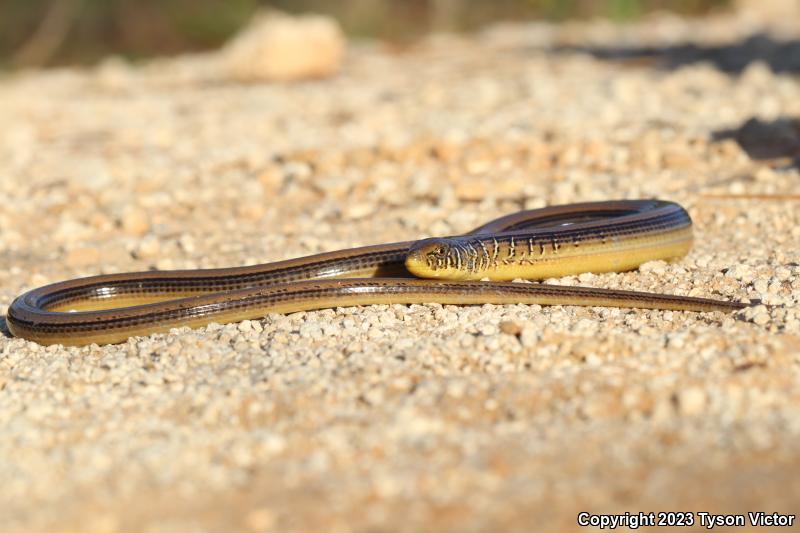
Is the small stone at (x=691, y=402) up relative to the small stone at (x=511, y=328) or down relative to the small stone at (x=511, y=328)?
down

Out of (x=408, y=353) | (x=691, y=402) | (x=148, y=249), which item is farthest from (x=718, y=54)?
(x=691, y=402)

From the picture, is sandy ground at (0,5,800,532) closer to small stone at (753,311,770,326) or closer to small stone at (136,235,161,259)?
small stone at (753,311,770,326)

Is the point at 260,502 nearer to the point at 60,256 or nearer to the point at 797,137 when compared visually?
the point at 60,256

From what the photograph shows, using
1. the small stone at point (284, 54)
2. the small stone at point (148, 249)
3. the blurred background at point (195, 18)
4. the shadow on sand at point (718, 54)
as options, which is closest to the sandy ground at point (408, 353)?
the small stone at point (148, 249)

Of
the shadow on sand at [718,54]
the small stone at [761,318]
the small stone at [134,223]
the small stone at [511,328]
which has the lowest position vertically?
the small stone at [761,318]

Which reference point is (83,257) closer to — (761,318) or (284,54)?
(761,318)

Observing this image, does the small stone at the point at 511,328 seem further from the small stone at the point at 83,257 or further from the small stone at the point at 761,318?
the small stone at the point at 83,257
